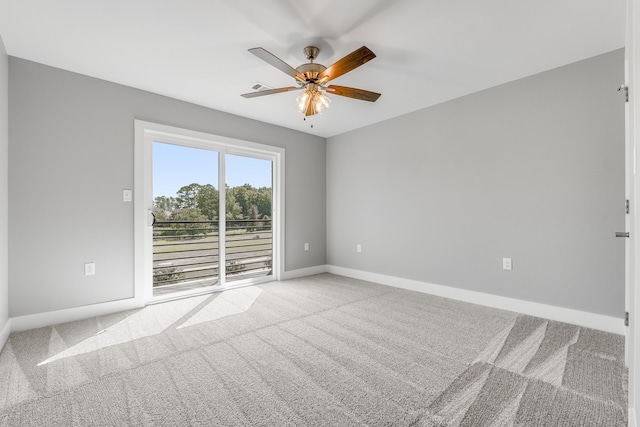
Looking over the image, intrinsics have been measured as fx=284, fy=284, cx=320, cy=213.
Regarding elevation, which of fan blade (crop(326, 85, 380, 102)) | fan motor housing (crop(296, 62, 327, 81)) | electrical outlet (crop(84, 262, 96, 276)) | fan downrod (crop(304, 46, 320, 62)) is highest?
fan downrod (crop(304, 46, 320, 62))

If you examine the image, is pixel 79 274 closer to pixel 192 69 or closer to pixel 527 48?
pixel 192 69

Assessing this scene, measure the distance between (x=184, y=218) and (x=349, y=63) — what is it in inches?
104

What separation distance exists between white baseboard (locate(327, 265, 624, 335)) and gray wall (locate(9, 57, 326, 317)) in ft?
10.8

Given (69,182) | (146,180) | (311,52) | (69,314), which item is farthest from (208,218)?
(311,52)

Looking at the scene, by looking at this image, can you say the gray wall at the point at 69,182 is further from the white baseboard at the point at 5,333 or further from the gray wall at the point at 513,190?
the gray wall at the point at 513,190

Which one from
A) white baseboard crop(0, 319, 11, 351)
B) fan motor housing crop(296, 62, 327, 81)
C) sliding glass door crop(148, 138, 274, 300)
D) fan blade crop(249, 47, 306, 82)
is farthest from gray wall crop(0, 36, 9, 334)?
fan motor housing crop(296, 62, 327, 81)

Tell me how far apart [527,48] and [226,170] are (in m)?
3.48

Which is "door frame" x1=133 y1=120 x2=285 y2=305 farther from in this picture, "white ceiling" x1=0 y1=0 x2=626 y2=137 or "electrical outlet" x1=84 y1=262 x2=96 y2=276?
"white ceiling" x1=0 y1=0 x2=626 y2=137

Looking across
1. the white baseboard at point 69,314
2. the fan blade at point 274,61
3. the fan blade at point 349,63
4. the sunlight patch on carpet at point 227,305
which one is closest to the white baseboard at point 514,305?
the sunlight patch on carpet at point 227,305

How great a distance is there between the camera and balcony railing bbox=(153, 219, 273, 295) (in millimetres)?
3369

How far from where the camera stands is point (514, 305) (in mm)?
2959

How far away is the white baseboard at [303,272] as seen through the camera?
14.7ft

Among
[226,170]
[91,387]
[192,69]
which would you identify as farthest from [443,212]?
[91,387]

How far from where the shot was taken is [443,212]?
355 cm
